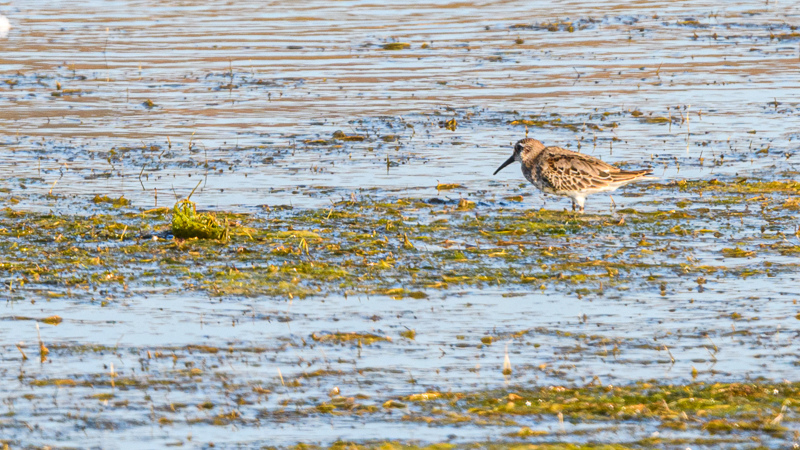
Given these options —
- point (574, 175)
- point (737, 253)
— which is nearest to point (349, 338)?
point (737, 253)

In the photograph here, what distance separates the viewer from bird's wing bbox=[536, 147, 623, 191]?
1341cm

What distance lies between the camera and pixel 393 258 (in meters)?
11.2

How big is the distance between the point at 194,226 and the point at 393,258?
1841 millimetres

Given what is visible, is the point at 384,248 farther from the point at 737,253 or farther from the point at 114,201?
the point at 114,201

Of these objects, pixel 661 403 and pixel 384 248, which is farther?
pixel 384 248

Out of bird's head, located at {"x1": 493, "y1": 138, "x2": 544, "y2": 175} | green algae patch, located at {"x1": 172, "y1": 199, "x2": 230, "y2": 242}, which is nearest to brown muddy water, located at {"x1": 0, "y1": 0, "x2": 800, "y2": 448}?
green algae patch, located at {"x1": 172, "y1": 199, "x2": 230, "y2": 242}

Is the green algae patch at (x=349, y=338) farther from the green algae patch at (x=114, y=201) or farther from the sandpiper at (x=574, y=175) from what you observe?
the green algae patch at (x=114, y=201)

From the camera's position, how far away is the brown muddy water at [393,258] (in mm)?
7551

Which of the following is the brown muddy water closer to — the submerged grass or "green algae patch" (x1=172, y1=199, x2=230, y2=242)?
the submerged grass

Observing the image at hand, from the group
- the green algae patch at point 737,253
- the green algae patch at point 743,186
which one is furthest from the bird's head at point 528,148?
the green algae patch at point 737,253

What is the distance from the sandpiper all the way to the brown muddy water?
297 mm

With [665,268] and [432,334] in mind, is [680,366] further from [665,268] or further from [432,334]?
[665,268]

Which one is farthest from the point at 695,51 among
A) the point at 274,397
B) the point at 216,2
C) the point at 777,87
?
the point at 274,397

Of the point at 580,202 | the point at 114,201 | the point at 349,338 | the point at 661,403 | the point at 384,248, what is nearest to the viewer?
the point at 661,403
